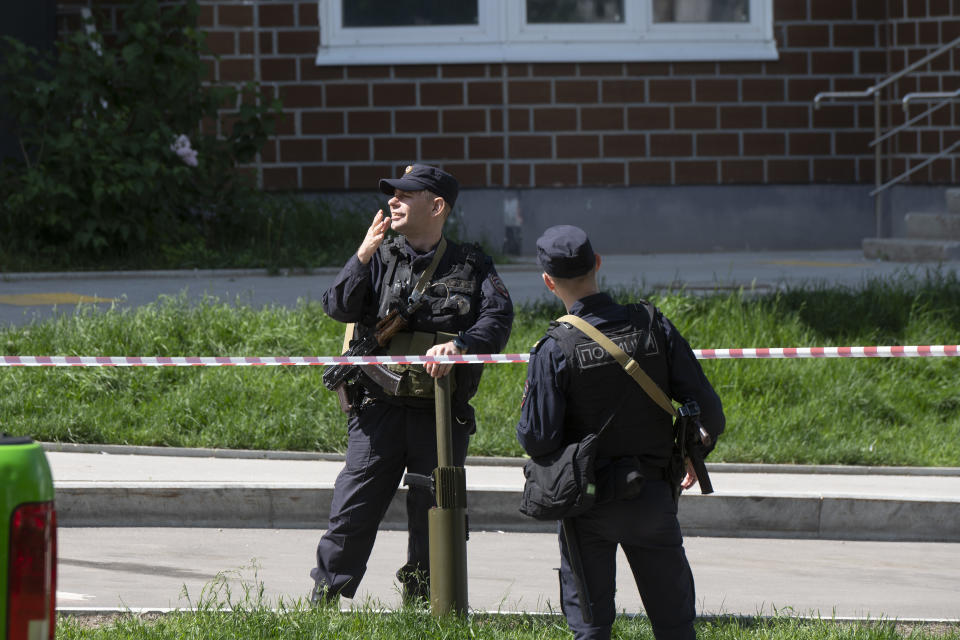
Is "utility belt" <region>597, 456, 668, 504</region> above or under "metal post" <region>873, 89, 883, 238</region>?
A: under

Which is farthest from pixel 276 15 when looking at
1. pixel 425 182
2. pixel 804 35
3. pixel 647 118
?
pixel 425 182

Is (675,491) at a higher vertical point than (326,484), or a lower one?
higher

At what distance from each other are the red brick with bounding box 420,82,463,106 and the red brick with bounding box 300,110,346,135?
0.90 metres

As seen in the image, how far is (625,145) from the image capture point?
1622 centimetres

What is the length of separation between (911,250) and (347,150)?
586 centimetres

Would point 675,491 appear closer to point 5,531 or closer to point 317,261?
point 5,531

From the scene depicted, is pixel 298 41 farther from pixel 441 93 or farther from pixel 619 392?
pixel 619 392

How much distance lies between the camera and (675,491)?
4.71 m

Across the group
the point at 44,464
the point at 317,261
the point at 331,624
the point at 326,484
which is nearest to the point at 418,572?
the point at 331,624

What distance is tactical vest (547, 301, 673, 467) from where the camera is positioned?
4.60 m

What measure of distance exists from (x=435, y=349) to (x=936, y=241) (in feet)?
34.4

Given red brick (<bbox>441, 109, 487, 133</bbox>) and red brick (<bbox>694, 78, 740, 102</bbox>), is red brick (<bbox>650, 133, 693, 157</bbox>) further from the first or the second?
red brick (<bbox>441, 109, 487, 133</bbox>)

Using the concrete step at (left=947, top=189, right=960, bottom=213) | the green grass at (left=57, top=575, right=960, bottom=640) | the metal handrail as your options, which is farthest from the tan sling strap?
the concrete step at (left=947, top=189, right=960, bottom=213)

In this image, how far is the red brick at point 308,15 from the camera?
15977 millimetres
